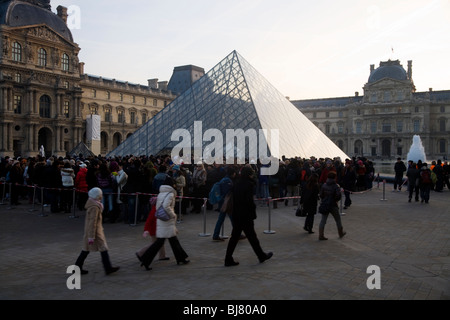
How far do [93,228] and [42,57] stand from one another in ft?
149

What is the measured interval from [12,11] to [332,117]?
190ft

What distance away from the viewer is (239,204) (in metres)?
5.43

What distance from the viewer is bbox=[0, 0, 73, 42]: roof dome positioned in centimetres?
4053

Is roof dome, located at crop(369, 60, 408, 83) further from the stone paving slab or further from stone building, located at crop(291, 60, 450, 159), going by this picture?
the stone paving slab

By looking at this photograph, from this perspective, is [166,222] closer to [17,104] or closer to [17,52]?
[17,104]

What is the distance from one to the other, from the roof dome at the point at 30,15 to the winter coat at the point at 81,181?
39.0m

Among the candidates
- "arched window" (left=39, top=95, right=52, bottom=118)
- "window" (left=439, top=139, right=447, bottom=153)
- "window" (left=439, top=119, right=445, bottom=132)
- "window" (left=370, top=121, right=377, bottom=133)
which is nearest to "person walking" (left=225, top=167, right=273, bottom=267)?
"arched window" (left=39, top=95, right=52, bottom=118)

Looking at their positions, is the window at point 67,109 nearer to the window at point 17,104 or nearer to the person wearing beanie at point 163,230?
the window at point 17,104

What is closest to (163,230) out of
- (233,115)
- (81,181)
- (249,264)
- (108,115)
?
Result: (249,264)

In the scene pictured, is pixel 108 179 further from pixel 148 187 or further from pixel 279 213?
pixel 279 213

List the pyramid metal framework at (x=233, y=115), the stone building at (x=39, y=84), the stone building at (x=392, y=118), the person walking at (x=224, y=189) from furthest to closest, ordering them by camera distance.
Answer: the stone building at (x=392, y=118) < the stone building at (x=39, y=84) < the pyramid metal framework at (x=233, y=115) < the person walking at (x=224, y=189)

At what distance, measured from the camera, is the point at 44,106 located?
44469 millimetres

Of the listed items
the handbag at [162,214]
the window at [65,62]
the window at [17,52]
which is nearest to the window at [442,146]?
the window at [65,62]

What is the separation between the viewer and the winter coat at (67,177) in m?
10.2
